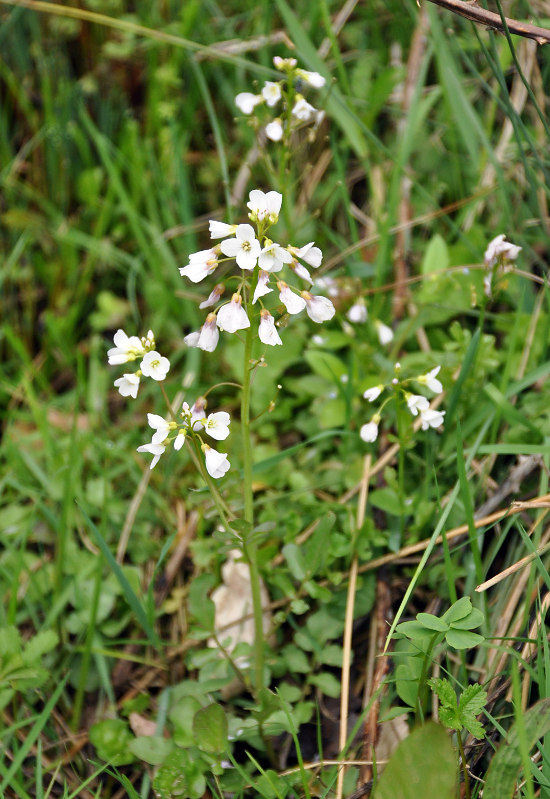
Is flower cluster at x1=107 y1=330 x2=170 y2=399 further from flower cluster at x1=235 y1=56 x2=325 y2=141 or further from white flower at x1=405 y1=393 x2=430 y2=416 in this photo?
flower cluster at x1=235 y1=56 x2=325 y2=141

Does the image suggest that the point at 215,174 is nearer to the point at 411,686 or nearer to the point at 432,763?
the point at 411,686

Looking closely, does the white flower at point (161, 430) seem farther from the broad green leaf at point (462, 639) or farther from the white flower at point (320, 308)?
the broad green leaf at point (462, 639)

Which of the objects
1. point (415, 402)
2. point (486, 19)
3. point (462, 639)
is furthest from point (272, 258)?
point (462, 639)

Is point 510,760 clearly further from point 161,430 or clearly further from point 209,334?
point 209,334

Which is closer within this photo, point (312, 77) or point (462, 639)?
point (462, 639)

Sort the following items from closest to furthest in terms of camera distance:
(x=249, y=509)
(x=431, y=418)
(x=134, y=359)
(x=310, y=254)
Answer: (x=310, y=254) → (x=134, y=359) → (x=249, y=509) → (x=431, y=418)

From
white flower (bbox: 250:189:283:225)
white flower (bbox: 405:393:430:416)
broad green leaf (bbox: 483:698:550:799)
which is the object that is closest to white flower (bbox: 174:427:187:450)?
white flower (bbox: 250:189:283:225)

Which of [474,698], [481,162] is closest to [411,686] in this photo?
[474,698]

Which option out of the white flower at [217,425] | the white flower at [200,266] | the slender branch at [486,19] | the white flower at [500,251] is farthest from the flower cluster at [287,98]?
the white flower at [217,425]
